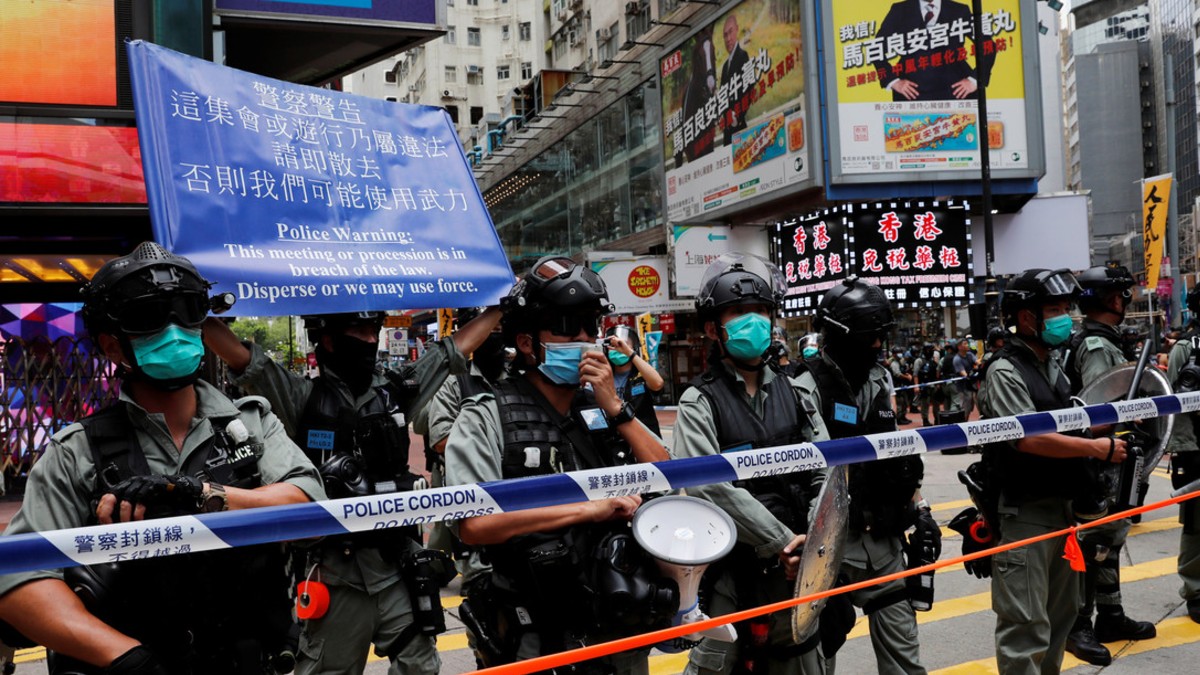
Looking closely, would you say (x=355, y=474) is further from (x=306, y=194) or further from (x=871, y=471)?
(x=871, y=471)

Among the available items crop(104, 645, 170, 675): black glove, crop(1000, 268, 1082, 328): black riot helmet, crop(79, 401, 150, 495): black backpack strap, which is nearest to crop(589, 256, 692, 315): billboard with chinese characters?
crop(1000, 268, 1082, 328): black riot helmet

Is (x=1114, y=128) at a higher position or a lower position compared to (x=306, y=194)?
higher

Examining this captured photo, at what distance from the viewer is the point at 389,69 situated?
8581 cm

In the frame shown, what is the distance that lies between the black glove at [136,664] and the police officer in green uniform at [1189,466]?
19.2 feet

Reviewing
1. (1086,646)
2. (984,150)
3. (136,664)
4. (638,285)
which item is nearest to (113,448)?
(136,664)

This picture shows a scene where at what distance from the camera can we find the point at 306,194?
3.94 meters

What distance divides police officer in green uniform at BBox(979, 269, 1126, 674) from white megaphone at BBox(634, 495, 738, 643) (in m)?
1.98

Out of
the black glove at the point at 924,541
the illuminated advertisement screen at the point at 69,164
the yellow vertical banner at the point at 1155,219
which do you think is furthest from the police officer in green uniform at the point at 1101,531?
the yellow vertical banner at the point at 1155,219

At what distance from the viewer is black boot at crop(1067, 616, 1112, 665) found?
5.34 m

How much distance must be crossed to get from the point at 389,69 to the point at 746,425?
3464 inches

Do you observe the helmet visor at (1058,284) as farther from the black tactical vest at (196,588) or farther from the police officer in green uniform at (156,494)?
the black tactical vest at (196,588)

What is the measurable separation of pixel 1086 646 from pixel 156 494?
514 cm

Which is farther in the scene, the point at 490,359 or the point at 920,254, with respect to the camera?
the point at 920,254

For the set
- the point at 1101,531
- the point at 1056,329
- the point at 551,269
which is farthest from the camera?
the point at 1101,531
